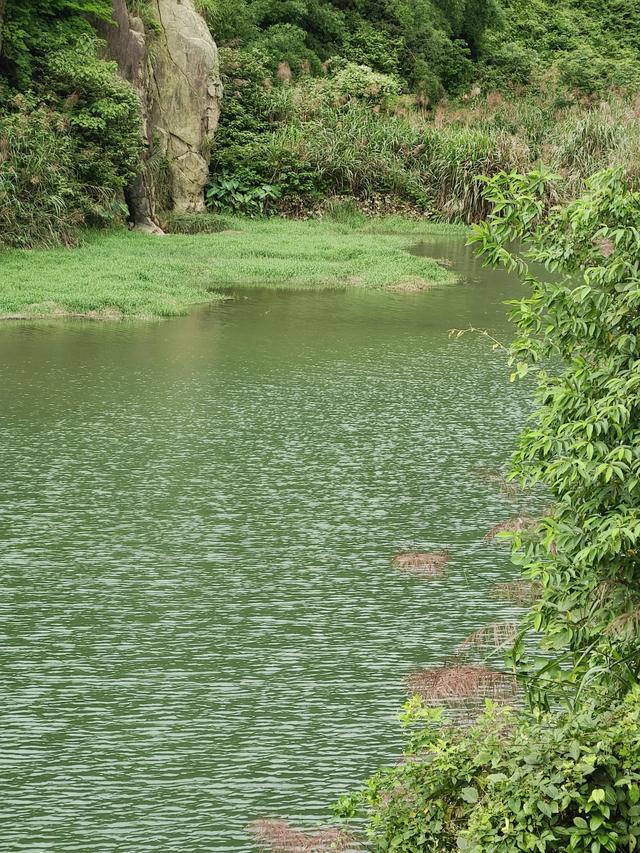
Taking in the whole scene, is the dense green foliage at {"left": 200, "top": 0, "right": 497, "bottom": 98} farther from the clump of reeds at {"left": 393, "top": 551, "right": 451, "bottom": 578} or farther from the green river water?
the clump of reeds at {"left": 393, "top": 551, "right": 451, "bottom": 578}

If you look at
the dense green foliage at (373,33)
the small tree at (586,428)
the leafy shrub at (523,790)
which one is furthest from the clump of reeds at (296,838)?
the dense green foliage at (373,33)

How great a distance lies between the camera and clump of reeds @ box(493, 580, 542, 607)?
646cm

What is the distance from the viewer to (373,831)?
3.78 metres

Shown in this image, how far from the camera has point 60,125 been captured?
18.7 metres

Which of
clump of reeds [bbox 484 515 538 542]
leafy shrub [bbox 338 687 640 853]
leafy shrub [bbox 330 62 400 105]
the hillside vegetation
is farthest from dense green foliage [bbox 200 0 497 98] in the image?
leafy shrub [bbox 338 687 640 853]

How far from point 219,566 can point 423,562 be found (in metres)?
1.10

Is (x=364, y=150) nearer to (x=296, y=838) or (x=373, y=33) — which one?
(x=373, y=33)

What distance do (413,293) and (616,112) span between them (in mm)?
11058

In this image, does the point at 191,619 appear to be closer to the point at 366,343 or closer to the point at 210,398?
the point at 210,398

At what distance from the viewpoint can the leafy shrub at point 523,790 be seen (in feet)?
11.2

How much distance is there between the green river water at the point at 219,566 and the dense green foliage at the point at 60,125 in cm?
489

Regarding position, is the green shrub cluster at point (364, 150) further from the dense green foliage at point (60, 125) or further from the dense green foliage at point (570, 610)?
the dense green foliage at point (570, 610)

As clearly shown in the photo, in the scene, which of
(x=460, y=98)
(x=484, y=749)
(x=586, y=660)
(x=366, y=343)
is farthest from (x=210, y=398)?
(x=460, y=98)

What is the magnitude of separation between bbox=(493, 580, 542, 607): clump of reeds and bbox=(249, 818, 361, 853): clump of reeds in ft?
7.99
